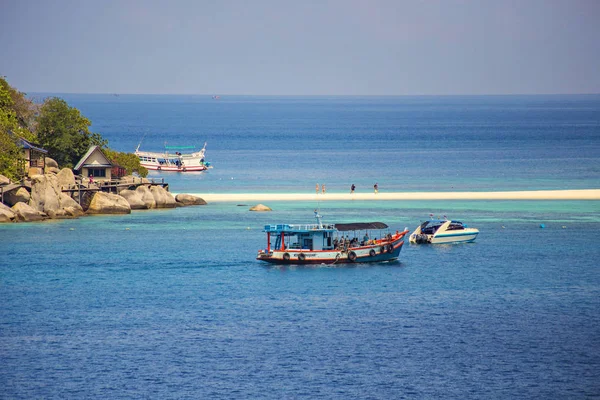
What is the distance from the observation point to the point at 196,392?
45062 mm

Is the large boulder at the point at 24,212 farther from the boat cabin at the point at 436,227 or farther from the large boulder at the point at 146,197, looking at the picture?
the boat cabin at the point at 436,227

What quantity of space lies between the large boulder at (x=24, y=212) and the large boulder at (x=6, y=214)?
0.46 metres

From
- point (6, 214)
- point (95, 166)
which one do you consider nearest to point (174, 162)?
point (95, 166)

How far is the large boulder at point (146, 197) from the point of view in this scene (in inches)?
4053

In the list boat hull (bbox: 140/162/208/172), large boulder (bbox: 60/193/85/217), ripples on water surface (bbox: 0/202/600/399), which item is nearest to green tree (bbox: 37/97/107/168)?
large boulder (bbox: 60/193/85/217)

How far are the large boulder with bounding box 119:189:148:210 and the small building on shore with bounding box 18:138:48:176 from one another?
955 cm

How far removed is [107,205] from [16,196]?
31.4 feet

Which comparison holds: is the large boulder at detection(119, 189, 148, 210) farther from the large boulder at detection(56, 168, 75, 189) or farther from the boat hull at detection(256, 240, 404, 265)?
the boat hull at detection(256, 240, 404, 265)

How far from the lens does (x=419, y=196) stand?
4560 inches

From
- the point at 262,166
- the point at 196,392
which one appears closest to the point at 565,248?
Answer: the point at 196,392

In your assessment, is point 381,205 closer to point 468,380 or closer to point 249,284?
point 249,284

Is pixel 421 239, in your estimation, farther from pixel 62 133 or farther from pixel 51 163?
pixel 62 133

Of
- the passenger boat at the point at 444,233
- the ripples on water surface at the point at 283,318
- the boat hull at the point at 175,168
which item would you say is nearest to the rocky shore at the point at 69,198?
the ripples on water surface at the point at 283,318

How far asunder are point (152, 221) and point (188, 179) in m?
50.0
